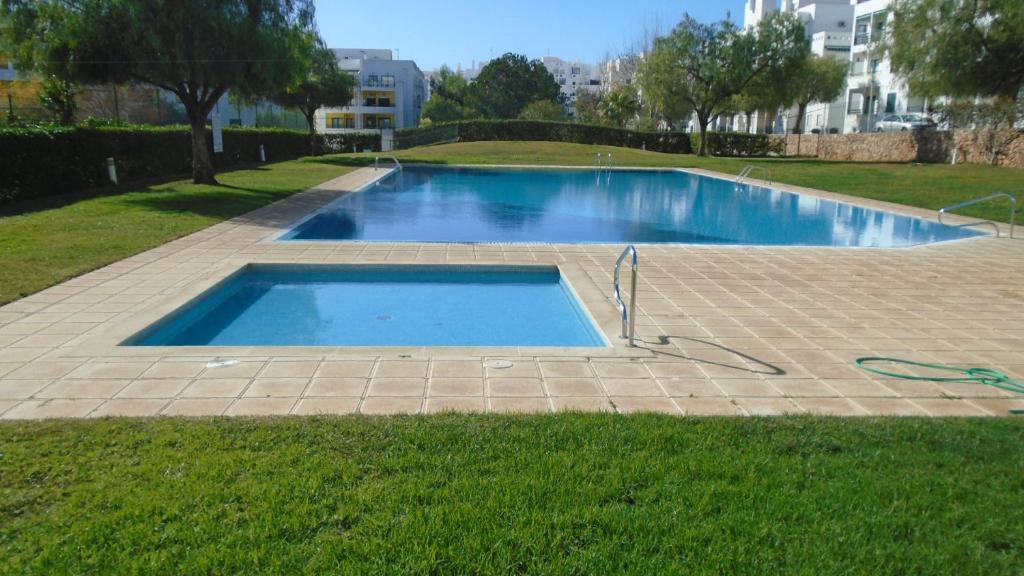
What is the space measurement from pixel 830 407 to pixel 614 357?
1444 millimetres

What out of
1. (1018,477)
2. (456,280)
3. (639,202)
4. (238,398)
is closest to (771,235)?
(639,202)

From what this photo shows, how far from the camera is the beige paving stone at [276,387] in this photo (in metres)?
4.02

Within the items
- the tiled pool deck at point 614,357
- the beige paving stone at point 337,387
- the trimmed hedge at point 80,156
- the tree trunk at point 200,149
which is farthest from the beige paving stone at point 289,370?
the tree trunk at point 200,149

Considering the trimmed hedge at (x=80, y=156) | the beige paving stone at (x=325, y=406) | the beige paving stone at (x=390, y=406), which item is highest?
the trimmed hedge at (x=80, y=156)

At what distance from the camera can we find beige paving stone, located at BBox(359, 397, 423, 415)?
3.78m

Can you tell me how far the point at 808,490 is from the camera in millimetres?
2932

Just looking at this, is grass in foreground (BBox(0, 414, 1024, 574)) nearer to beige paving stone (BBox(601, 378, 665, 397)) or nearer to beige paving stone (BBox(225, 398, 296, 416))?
beige paving stone (BBox(225, 398, 296, 416))

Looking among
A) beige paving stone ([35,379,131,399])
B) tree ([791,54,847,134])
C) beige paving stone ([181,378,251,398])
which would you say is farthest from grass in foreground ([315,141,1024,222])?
beige paving stone ([35,379,131,399])

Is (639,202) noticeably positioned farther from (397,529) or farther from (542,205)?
(397,529)

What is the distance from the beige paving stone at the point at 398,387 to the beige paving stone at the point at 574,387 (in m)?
0.81

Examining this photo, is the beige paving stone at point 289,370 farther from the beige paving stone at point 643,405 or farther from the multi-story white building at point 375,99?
the multi-story white building at point 375,99

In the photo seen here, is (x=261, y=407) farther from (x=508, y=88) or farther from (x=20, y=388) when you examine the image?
(x=508, y=88)

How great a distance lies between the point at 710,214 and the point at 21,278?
1363 centimetres

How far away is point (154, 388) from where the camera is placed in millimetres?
4109
